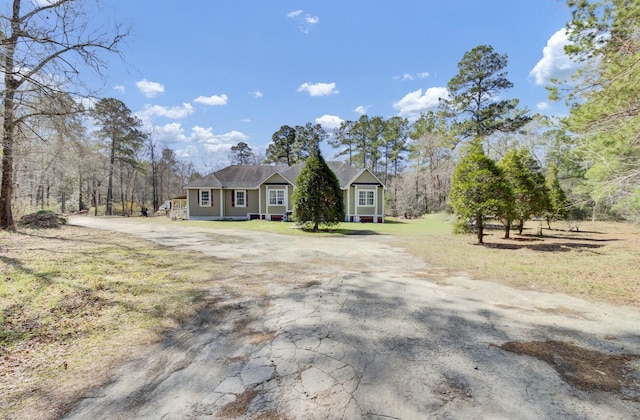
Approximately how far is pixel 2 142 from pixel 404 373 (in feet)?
40.0

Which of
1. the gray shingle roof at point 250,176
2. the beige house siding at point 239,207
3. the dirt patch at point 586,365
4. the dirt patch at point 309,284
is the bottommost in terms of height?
the dirt patch at point 586,365

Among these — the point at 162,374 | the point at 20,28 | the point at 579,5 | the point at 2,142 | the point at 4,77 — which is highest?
the point at 579,5

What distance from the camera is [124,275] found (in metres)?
6.09

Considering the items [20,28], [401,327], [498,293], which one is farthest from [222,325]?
[20,28]

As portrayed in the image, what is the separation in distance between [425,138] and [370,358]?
3427cm

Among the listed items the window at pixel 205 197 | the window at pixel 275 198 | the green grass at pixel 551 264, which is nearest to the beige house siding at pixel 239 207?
the window at pixel 205 197

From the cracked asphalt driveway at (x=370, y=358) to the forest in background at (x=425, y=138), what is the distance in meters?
4.90

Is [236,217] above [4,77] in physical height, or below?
below

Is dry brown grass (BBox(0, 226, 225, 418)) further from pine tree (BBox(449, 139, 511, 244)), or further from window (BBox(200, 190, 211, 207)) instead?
window (BBox(200, 190, 211, 207))

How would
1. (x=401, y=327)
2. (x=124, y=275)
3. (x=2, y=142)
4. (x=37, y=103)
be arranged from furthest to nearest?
(x=2, y=142), (x=37, y=103), (x=124, y=275), (x=401, y=327)

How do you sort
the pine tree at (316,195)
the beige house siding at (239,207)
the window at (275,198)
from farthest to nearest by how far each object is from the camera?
the beige house siding at (239,207)
the window at (275,198)
the pine tree at (316,195)

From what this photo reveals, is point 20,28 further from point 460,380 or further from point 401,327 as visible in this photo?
point 460,380

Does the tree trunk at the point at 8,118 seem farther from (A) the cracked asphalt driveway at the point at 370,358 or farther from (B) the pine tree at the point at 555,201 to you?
(B) the pine tree at the point at 555,201

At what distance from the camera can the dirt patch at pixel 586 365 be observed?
2635 millimetres
